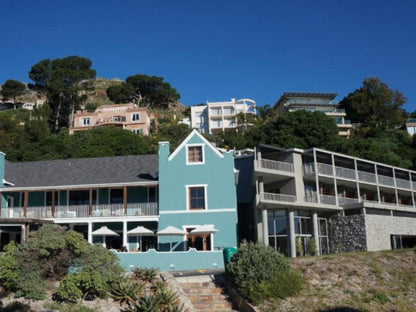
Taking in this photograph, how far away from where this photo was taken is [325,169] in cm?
4075

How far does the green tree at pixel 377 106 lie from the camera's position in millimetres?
80312

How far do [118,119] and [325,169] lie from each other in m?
53.4

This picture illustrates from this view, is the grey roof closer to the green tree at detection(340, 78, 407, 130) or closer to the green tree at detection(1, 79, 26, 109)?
the green tree at detection(340, 78, 407, 130)

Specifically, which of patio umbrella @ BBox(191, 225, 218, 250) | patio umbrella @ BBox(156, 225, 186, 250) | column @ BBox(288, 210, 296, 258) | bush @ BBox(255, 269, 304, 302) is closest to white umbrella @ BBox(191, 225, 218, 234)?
patio umbrella @ BBox(191, 225, 218, 250)

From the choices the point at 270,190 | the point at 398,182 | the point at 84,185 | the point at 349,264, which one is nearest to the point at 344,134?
the point at 398,182

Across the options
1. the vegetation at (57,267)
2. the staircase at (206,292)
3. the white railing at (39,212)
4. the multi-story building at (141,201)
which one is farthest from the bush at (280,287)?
the white railing at (39,212)

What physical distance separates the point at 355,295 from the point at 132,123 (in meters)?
69.8

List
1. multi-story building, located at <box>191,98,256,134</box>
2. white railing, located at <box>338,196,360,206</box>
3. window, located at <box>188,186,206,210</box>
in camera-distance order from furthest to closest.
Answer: multi-story building, located at <box>191,98,256,134</box> → white railing, located at <box>338,196,360,206</box> → window, located at <box>188,186,206,210</box>

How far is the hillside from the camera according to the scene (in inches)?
741

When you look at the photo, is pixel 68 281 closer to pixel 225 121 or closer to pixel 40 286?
pixel 40 286

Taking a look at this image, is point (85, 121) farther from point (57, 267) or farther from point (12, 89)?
point (57, 267)

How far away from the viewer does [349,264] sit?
22.4 meters

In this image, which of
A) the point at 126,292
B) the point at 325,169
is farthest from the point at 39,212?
the point at 325,169

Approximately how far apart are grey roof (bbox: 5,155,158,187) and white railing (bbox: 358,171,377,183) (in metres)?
17.9
